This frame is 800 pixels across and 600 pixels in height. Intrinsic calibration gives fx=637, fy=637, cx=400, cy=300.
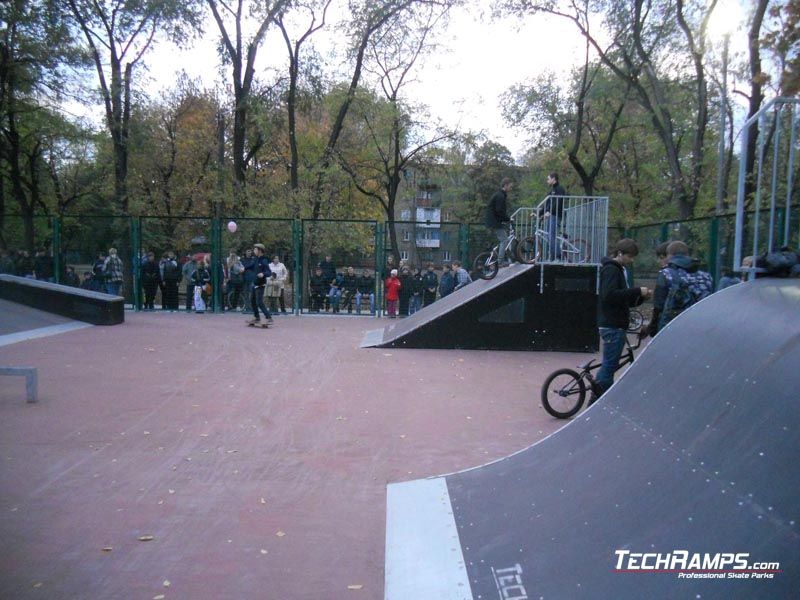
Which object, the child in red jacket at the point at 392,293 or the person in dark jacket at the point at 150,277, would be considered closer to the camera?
the child in red jacket at the point at 392,293

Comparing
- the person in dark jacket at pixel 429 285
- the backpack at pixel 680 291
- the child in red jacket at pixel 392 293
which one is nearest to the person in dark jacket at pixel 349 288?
the child in red jacket at pixel 392 293

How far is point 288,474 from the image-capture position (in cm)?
546

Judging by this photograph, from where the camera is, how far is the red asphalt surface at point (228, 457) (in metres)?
3.80

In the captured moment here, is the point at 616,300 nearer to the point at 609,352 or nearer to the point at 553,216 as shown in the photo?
the point at 609,352

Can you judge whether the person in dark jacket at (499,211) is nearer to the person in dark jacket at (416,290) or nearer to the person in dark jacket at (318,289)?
the person in dark jacket at (416,290)

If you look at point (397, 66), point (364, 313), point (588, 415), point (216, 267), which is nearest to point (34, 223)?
point (216, 267)

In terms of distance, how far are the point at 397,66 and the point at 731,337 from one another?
30.0m

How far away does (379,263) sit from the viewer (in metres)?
19.5

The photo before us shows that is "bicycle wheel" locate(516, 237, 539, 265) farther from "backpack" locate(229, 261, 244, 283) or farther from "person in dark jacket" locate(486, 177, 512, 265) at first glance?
"backpack" locate(229, 261, 244, 283)

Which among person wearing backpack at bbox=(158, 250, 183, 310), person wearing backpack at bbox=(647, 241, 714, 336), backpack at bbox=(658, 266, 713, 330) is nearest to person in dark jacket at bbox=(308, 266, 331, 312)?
person wearing backpack at bbox=(158, 250, 183, 310)

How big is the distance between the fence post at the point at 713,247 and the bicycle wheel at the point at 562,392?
7542 mm

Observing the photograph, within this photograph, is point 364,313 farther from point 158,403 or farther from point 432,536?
point 432,536

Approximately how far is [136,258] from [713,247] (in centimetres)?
1630

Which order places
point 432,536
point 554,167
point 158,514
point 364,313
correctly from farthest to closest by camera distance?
point 554,167 < point 364,313 < point 158,514 < point 432,536
